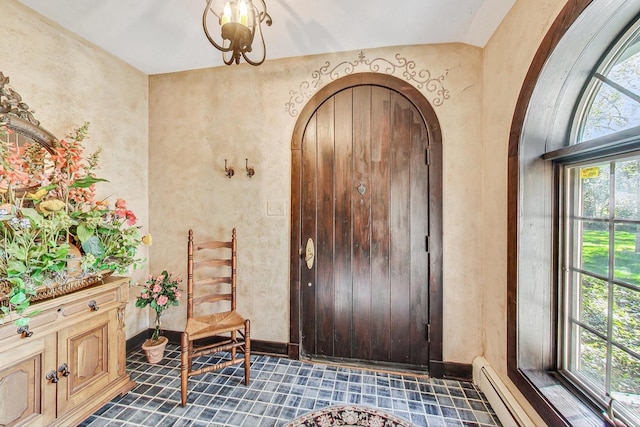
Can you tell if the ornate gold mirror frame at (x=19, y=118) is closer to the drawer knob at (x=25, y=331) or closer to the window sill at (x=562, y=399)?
the drawer knob at (x=25, y=331)

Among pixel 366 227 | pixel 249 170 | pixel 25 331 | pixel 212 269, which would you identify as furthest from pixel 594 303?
pixel 25 331

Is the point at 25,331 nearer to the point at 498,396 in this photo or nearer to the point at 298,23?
the point at 298,23

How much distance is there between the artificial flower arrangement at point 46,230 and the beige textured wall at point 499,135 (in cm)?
232

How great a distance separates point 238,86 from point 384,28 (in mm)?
1295

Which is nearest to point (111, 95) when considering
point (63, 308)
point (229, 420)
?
point (63, 308)

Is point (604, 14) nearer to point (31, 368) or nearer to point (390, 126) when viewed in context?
point (390, 126)

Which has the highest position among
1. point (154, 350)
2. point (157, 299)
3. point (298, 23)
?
point (298, 23)

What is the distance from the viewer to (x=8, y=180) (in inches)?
51.3

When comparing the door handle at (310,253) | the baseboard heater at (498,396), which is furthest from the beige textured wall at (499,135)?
the door handle at (310,253)

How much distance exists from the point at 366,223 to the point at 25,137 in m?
2.37

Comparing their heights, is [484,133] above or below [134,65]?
below

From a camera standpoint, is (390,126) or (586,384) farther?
(390,126)

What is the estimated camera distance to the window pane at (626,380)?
1064mm

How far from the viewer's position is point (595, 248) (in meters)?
1.25
